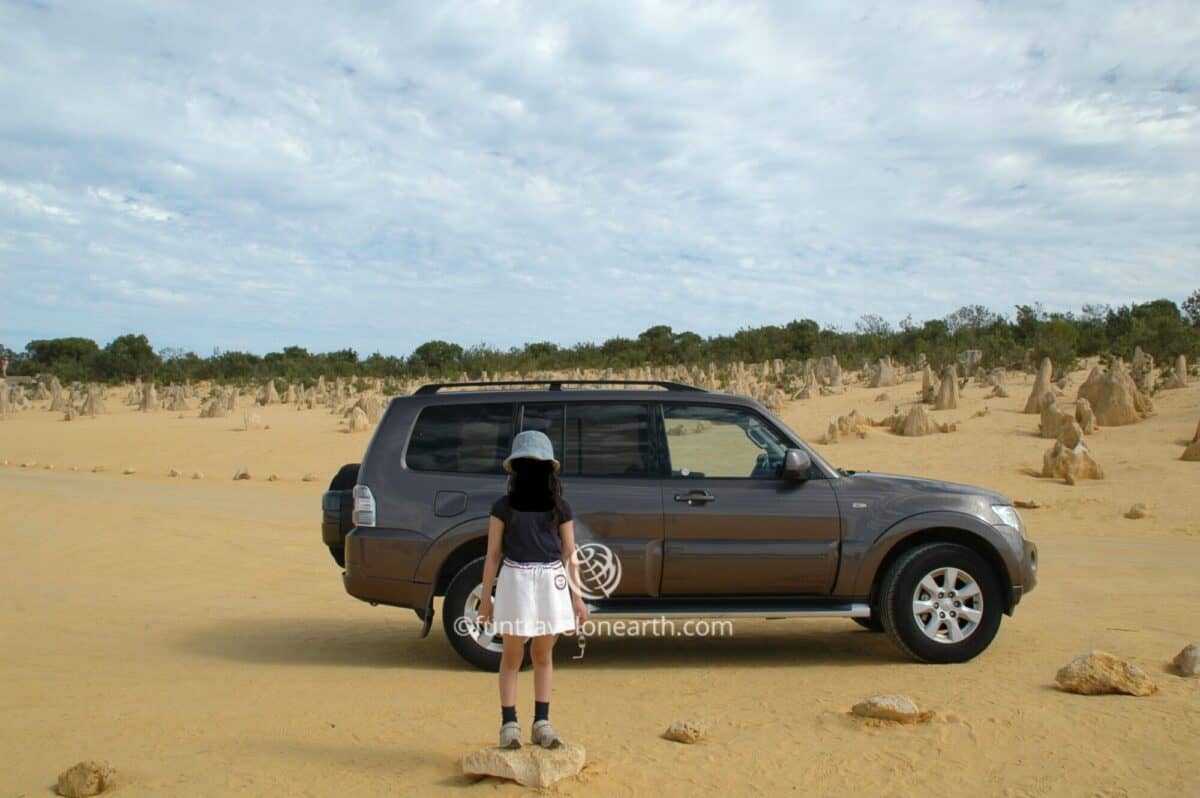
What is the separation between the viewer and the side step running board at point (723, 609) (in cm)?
670

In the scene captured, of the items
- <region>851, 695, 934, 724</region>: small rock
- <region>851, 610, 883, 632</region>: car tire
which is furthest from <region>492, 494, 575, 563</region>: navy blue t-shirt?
<region>851, 610, 883, 632</region>: car tire

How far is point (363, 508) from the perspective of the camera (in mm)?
6934

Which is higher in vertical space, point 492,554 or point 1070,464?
point 492,554

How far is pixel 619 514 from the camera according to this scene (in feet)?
22.5

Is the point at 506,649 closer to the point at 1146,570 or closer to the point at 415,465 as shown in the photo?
the point at 415,465

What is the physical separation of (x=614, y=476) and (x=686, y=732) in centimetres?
214

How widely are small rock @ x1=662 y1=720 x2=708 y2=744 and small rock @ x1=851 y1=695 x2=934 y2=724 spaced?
34.9 inches

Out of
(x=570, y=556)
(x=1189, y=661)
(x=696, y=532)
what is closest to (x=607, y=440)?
(x=696, y=532)

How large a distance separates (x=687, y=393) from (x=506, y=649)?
2.87 metres

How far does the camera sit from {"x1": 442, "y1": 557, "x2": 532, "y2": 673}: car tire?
6.75 metres

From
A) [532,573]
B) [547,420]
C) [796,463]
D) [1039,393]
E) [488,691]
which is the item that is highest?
[1039,393]

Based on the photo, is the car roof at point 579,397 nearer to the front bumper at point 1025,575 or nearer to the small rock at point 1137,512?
the front bumper at point 1025,575

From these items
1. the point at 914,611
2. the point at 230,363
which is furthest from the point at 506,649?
the point at 230,363

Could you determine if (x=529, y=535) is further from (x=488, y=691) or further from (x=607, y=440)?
(x=607, y=440)
